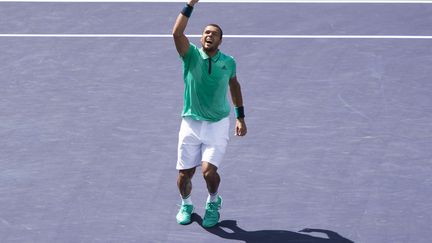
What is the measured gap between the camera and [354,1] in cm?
1861

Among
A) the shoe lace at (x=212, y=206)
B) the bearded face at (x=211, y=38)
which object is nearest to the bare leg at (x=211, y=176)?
the shoe lace at (x=212, y=206)

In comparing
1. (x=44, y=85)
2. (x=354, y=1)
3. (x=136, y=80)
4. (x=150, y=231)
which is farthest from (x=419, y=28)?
(x=150, y=231)

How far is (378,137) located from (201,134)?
2934mm

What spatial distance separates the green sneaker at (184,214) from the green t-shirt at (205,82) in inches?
39.1

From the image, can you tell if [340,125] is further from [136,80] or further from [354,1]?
[354,1]

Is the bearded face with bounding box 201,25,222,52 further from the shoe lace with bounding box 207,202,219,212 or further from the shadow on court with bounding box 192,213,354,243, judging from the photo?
the shadow on court with bounding box 192,213,354,243

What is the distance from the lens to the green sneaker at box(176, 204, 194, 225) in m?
12.5

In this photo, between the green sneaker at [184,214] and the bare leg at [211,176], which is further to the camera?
the green sneaker at [184,214]

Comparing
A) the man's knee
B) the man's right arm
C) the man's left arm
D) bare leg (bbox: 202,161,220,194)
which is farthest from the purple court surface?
the man's right arm

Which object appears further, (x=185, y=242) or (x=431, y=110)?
(x=431, y=110)

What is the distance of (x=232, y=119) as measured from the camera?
1498cm

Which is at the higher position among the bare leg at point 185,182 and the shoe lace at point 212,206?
the bare leg at point 185,182

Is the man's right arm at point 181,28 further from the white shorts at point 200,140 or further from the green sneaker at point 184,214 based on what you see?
the green sneaker at point 184,214

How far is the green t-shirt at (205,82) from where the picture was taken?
40.1ft
